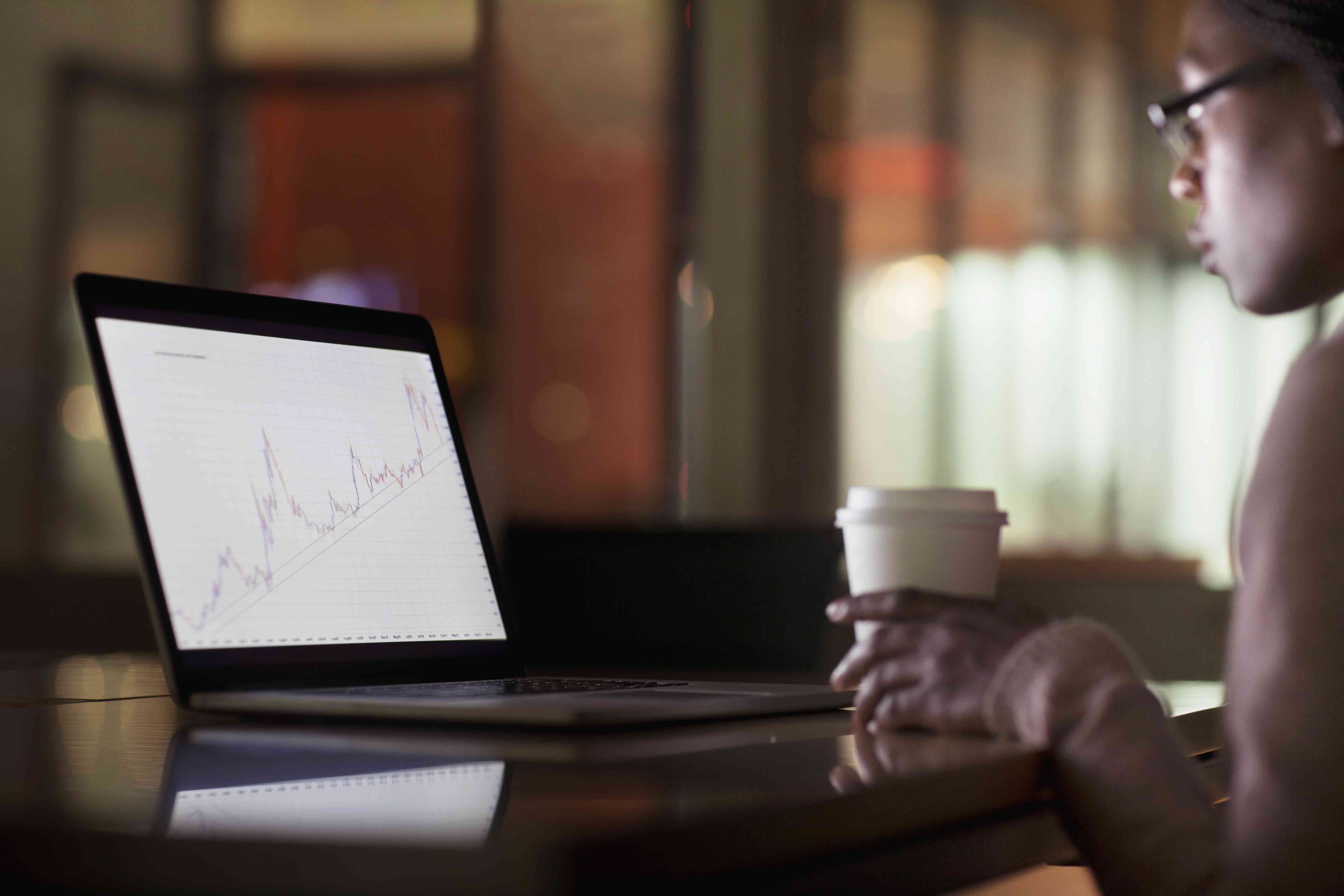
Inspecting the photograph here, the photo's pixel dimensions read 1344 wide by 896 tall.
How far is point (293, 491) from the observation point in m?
1.04

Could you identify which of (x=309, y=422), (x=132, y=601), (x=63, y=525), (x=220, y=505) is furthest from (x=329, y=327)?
(x=63, y=525)

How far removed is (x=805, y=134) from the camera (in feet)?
13.7

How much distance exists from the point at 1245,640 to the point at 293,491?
629mm

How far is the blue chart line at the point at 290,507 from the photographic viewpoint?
Result: 0.97 metres

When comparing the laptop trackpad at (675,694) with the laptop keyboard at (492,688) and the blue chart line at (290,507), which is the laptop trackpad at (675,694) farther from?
the blue chart line at (290,507)

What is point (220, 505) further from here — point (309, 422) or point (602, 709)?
point (602, 709)

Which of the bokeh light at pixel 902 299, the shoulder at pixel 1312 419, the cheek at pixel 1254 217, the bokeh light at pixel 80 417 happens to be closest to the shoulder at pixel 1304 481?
the shoulder at pixel 1312 419

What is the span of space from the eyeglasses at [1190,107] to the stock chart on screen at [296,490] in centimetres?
59

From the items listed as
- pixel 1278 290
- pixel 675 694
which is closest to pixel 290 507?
pixel 675 694

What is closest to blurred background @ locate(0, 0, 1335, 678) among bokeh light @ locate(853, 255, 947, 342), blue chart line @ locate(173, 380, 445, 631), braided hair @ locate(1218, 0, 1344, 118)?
bokeh light @ locate(853, 255, 947, 342)

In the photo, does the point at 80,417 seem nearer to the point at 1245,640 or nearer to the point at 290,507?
the point at 290,507

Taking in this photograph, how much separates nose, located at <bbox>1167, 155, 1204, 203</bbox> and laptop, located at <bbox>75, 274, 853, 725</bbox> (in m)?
0.42

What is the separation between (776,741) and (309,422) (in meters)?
0.45

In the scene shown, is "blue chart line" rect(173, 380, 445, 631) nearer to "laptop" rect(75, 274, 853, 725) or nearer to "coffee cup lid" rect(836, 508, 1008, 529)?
"laptop" rect(75, 274, 853, 725)
